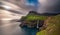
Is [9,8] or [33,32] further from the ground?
[9,8]

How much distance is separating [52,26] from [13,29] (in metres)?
0.42

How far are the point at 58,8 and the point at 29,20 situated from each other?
1.12ft

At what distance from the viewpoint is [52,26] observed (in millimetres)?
1923

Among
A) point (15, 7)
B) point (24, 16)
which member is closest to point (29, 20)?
point (24, 16)

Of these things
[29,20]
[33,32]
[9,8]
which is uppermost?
[9,8]

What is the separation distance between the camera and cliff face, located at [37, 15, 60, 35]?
1.91 m

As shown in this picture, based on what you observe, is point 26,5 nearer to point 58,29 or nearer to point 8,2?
point 8,2

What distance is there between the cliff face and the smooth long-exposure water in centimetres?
11

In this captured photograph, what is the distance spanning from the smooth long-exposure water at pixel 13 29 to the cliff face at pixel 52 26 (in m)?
0.11

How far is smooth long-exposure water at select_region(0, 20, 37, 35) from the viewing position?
1.95 meters

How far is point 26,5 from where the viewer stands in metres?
1.98

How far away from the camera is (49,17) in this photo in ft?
6.43

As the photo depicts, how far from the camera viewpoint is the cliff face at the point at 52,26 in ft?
6.25

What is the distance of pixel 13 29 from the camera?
1.96 m
